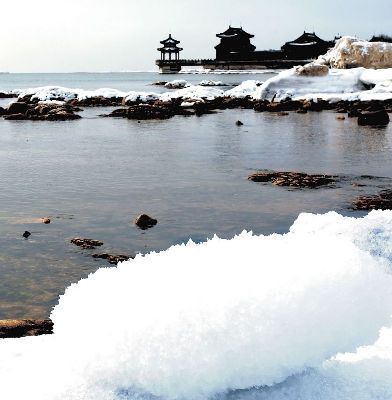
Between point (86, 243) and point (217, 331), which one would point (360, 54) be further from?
point (217, 331)

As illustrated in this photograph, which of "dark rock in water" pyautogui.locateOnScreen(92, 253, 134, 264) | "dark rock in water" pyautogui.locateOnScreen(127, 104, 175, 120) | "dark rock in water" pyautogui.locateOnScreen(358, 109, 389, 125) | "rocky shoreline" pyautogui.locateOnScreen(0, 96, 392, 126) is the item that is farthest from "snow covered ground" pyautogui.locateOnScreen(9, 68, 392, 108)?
"dark rock in water" pyautogui.locateOnScreen(92, 253, 134, 264)

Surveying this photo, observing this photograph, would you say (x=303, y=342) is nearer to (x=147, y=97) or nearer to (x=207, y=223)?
(x=207, y=223)

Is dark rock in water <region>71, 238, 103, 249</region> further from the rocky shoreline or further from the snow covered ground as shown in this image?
the snow covered ground

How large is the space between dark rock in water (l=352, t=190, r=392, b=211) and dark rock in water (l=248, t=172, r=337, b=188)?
964 mm

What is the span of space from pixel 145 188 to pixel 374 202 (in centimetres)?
296

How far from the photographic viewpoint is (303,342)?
1859 millimetres

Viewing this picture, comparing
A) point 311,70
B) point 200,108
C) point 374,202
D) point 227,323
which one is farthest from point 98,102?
point 227,323

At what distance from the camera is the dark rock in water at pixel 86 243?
17.0 ft

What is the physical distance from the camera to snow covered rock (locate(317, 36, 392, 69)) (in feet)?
158

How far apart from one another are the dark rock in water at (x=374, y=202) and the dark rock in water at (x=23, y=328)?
458 cm

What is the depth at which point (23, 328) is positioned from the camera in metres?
3.00

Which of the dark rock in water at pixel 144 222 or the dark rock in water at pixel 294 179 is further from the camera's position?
the dark rock in water at pixel 294 179

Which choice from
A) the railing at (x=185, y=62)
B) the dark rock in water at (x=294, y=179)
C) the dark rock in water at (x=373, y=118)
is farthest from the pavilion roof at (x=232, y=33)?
the dark rock in water at (x=294, y=179)

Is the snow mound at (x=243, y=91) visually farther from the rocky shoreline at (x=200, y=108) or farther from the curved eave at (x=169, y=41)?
the curved eave at (x=169, y=41)
